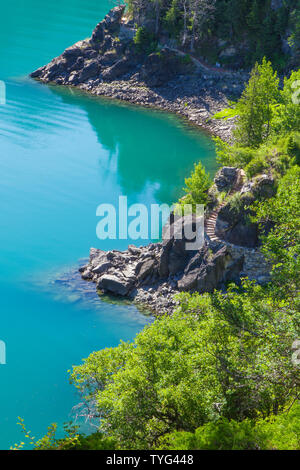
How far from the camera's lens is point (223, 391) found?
2070 cm

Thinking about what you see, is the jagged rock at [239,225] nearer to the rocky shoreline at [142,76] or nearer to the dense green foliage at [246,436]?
the dense green foliage at [246,436]

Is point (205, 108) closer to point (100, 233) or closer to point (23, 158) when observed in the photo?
point (23, 158)

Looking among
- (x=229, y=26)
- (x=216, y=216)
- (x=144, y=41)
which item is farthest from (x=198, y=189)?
(x=144, y=41)

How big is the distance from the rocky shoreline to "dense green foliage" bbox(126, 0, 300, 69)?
324 centimetres

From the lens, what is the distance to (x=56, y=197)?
190 feet

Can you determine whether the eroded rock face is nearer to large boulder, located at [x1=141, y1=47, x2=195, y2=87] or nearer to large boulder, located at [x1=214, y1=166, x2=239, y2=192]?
large boulder, located at [x1=214, y1=166, x2=239, y2=192]

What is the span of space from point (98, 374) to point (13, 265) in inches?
897

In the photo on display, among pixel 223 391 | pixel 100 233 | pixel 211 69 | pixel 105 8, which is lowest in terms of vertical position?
pixel 223 391

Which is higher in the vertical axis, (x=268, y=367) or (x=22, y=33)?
(x=22, y=33)

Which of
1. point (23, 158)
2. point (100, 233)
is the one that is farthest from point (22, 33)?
point (100, 233)

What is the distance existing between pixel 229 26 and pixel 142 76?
1724 centimetres

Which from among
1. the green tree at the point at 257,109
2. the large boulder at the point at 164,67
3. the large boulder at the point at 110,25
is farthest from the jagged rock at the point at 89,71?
the green tree at the point at 257,109

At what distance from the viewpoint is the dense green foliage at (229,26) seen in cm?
7894

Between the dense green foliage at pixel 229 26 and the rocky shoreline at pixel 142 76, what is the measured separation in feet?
10.6
